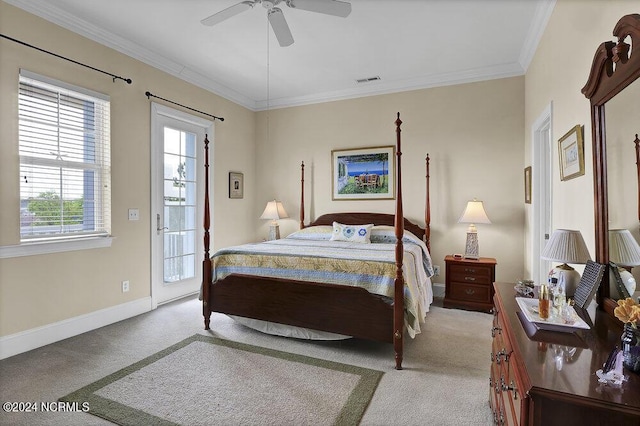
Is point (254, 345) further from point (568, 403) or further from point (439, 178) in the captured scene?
point (439, 178)

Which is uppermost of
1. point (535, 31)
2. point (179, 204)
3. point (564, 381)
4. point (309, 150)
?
point (535, 31)

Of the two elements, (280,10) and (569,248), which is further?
(280,10)

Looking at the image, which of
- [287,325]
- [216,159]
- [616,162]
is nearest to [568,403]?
[616,162]

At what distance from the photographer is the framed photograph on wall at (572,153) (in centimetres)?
201

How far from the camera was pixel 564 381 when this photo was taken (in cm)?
87

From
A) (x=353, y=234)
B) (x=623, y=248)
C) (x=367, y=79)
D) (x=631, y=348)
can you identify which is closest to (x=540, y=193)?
(x=353, y=234)

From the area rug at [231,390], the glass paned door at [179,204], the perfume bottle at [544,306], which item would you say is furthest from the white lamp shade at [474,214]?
the glass paned door at [179,204]

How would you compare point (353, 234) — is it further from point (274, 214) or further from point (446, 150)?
point (446, 150)

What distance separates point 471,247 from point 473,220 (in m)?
0.35

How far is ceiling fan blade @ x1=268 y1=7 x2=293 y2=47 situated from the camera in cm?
238

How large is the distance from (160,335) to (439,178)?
11.9 feet

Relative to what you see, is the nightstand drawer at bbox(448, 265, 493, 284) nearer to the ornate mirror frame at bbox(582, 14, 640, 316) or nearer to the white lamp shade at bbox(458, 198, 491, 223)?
the white lamp shade at bbox(458, 198, 491, 223)

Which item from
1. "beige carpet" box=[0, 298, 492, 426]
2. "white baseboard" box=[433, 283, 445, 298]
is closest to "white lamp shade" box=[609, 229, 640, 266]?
"beige carpet" box=[0, 298, 492, 426]

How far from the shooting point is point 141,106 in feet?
11.9
